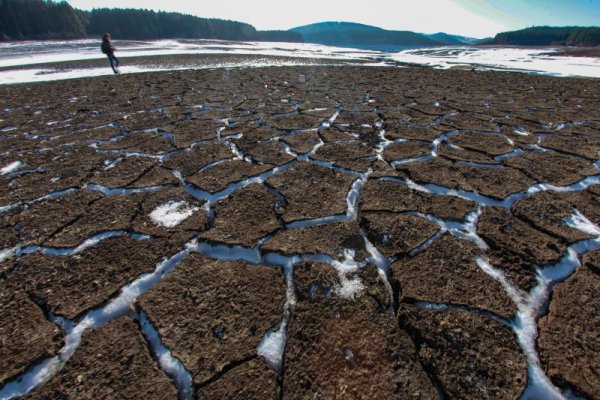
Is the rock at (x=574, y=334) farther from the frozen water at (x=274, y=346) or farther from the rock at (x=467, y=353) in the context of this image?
the frozen water at (x=274, y=346)

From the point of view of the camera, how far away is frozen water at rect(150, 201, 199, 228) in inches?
87.8

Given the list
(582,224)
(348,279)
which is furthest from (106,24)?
(582,224)

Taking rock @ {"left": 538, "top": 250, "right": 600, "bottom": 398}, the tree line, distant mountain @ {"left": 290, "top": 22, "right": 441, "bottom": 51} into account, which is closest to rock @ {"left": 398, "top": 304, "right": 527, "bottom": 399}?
rock @ {"left": 538, "top": 250, "right": 600, "bottom": 398}

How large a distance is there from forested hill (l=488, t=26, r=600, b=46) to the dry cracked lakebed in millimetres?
67999

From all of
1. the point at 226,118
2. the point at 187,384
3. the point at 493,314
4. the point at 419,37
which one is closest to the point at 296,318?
the point at 187,384

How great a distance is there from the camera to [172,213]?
2332 mm

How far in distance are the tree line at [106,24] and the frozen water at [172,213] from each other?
54.8 m

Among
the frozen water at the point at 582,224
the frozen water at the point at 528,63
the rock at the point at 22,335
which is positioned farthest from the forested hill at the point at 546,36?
the rock at the point at 22,335

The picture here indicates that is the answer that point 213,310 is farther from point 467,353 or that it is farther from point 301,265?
point 467,353

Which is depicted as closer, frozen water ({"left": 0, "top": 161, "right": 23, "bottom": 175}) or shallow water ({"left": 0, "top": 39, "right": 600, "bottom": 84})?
frozen water ({"left": 0, "top": 161, "right": 23, "bottom": 175})

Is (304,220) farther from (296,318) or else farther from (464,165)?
(464,165)

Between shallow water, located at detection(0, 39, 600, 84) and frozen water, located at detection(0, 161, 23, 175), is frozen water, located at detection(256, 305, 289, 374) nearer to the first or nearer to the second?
frozen water, located at detection(0, 161, 23, 175)

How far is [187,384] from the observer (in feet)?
4.05

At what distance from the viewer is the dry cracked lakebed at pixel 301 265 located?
49.9 inches
